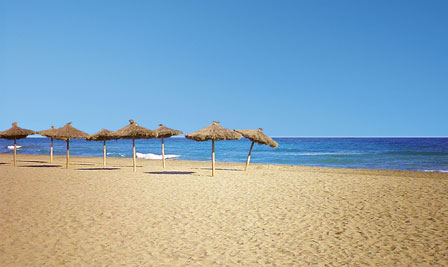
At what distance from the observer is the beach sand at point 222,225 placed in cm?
513

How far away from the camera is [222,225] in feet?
22.5

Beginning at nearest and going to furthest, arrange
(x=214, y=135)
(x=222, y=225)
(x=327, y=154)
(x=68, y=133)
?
(x=222, y=225) < (x=214, y=135) < (x=68, y=133) < (x=327, y=154)

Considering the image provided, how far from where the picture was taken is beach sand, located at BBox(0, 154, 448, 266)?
5.13 metres

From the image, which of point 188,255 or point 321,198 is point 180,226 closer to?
point 188,255

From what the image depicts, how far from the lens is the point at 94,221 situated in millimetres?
7105

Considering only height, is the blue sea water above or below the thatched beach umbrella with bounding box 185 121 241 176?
below

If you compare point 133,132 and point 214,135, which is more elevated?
point 133,132

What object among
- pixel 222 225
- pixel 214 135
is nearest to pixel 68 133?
pixel 214 135

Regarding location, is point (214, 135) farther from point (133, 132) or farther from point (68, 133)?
point (68, 133)

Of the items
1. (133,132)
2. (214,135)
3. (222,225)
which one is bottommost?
(222,225)

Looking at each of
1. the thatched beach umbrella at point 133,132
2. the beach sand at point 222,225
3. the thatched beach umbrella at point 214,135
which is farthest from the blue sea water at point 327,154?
the beach sand at point 222,225

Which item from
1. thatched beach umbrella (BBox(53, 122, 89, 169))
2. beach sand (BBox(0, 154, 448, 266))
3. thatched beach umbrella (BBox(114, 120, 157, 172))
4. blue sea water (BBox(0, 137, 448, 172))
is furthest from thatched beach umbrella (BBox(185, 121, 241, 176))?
blue sea water (BBox(0, 137, 448, 172))

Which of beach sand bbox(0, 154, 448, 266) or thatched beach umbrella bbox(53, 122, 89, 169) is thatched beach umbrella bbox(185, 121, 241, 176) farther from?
thatched beach umbrella bbox(53, 122, 89, 169)

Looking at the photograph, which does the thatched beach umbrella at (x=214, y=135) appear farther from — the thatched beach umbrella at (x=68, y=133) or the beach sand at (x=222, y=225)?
the thatched beach umbrella at (x=68, y=133)
